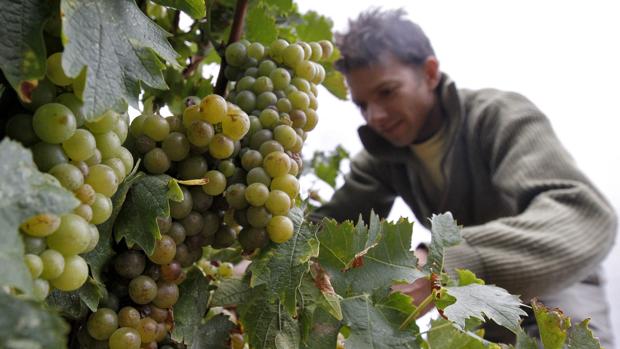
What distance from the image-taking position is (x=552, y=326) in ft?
1.20

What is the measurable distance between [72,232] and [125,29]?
0.37 ft

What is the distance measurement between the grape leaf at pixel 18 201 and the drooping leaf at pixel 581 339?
326mm

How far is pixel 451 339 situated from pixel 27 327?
287 millimetres

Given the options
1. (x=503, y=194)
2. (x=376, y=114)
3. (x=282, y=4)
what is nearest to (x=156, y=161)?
(x=282, y=4)

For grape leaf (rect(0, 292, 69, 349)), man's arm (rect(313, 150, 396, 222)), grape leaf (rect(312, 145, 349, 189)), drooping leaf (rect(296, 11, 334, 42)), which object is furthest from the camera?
man's arm (rect(313, 150, 396, 222))

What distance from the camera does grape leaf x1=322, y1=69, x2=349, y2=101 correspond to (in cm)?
54

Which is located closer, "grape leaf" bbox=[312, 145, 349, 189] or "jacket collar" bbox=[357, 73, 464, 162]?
"grape leaf" bbox=[312, 145, 349, 189]

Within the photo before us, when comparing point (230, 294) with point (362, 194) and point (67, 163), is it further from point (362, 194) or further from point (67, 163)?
point (362, 194)

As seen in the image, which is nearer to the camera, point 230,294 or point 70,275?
point 70,275

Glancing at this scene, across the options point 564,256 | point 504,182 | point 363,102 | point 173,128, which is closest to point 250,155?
Answer: point 173,128

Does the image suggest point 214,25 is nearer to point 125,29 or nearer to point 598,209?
point 125,29

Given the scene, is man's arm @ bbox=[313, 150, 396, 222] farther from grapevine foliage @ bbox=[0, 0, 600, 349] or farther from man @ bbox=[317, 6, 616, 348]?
grapevine foliage @ bbox=[0, 0, 600, 349]

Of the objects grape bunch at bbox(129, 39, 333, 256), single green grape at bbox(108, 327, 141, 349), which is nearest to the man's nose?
grape bunch at bbox(129, 39, 333, 256)

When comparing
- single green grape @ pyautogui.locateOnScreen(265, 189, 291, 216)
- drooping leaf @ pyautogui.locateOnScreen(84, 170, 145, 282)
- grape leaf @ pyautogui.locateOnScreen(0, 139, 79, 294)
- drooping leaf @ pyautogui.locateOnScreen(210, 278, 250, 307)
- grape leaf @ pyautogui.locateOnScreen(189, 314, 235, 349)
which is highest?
grape leaf @ pyautogui.locateOnScreen(0, 139, 79, 294)
